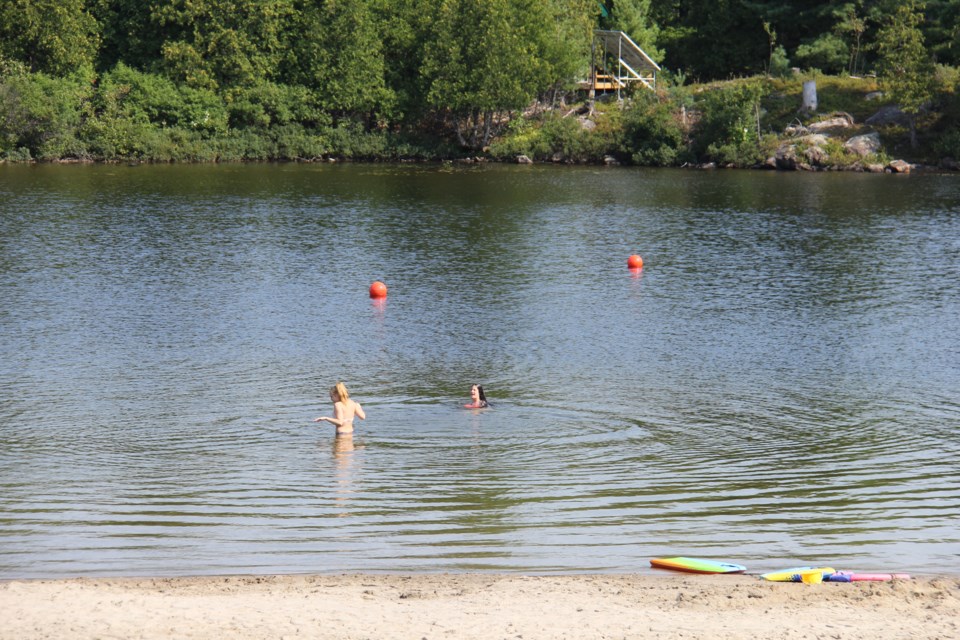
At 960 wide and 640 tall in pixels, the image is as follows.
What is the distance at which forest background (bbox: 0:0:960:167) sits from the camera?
233ft

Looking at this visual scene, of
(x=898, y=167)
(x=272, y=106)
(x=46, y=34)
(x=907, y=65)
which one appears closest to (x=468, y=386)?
(x=898, y=167)

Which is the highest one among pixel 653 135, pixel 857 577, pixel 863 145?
pixel 653 135

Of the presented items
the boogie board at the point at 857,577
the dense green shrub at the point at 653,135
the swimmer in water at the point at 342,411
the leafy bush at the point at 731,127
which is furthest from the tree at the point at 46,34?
the boogie board at the point at 857,577

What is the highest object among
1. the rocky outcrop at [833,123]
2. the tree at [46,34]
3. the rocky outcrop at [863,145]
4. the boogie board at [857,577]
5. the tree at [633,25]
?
the tree at [633,25]

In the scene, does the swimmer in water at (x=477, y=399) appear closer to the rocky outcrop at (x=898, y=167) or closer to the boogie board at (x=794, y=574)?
the boogie board at (x=794, y=574)

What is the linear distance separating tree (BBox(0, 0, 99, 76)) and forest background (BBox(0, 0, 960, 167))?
131 mm

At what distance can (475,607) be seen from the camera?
39.8 ft

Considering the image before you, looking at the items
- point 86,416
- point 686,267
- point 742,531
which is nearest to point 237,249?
point 686,267

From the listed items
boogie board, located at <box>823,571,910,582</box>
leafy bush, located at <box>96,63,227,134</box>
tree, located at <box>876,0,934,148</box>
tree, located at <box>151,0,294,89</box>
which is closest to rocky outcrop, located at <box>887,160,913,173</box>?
tree, located at <box>876,0,934,148</box>

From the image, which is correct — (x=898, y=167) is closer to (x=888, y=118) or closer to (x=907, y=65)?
(x=888, y=118)

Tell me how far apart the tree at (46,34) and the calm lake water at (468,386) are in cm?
2875

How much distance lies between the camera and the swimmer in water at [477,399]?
71.2 ft

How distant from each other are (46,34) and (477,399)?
204 feet

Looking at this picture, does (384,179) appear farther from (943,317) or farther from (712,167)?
(943,317)
